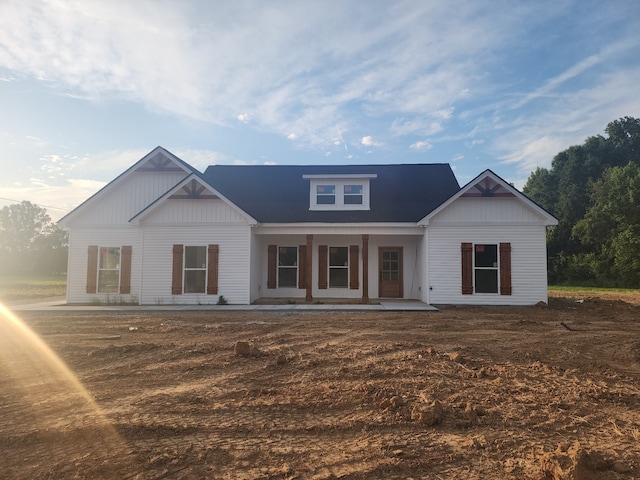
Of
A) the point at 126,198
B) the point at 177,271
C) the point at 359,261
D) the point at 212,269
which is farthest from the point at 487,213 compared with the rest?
the point at 126,198

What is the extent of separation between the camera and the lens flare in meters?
3.25

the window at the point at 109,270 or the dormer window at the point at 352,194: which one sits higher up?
the dormer window at the point at 352,194

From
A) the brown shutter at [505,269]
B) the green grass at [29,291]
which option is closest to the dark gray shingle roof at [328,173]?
the brown shutter at [505,269]

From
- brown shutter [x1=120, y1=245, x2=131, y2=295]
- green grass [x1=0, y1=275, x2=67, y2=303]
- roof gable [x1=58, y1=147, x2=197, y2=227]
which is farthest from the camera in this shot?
green grass [x1=0, y1=275, x2=67, y2=303]

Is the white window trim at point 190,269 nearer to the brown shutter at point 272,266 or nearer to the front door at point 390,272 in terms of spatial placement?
the brown shutter at point 272,266

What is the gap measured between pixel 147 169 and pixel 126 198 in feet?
4.65

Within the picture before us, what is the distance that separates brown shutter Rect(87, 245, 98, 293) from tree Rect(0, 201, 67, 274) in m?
47.4

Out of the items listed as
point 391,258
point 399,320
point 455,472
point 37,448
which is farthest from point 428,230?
point 37,448

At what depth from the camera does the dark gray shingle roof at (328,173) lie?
52.4ft

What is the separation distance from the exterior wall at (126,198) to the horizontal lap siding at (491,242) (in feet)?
34.2

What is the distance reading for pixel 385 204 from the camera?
16969 millimetres

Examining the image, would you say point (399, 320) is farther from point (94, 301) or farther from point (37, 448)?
point (94, 301)

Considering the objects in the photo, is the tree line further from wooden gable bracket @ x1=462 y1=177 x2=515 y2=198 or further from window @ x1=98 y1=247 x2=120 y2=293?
window @ x1=98 y1=247 x2=120 y2=293

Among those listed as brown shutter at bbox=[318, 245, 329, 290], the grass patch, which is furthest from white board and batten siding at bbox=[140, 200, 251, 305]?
the grass patch
